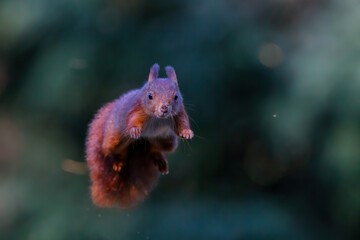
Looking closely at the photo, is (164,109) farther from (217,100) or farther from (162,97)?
(217,100)

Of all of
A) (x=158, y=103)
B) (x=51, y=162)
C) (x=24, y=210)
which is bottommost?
(x=24, y=210)

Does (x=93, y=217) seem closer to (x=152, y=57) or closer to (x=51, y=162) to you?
(x=152, y=57)

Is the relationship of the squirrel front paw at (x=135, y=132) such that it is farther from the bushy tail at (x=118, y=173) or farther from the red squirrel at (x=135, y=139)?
the bushy tail at (x=118, y=173)

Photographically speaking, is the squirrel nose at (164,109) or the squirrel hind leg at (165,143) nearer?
the squirrel nose at (164,109)

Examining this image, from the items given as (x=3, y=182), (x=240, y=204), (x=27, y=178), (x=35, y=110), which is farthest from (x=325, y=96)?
(x=3, y=182)

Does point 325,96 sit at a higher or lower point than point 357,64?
lower

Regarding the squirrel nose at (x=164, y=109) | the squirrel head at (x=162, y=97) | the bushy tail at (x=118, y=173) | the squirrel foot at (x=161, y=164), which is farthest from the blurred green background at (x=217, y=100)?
the squirrel nose at (x=164, y=109)
